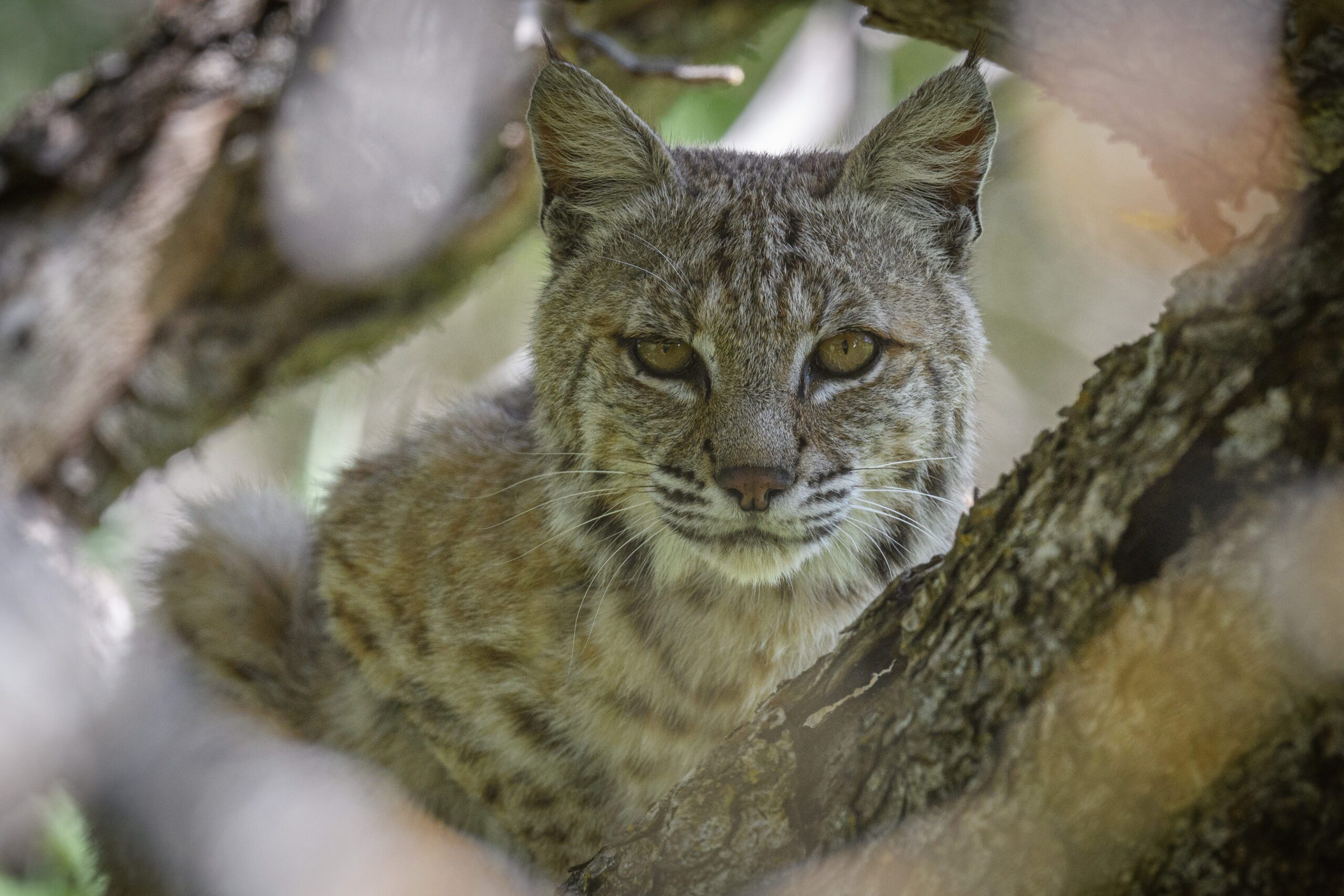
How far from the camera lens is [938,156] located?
3521mm

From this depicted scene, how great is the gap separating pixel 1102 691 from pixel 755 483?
1.18m

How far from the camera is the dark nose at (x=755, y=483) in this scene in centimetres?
296

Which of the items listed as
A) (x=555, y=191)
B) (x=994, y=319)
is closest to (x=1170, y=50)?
(x=555, y=191)

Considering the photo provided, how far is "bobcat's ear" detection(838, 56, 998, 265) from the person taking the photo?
132 inches

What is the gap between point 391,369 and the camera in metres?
9.88

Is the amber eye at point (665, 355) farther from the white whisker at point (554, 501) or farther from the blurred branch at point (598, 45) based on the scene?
the blurred branch at point (598, 45)

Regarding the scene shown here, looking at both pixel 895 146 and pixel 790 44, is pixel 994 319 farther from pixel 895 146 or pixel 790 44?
pixel 895 146

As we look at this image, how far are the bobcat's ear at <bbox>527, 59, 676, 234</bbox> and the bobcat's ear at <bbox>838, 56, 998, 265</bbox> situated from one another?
24.3 inches

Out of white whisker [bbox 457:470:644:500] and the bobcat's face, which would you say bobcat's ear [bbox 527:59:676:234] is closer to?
the bobcat's face

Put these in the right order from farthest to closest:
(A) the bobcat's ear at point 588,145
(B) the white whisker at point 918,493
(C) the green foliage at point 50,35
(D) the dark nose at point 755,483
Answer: (C) the green foliage at point 50,35 → (A) the bobcat's ear at point 588,145 → (B) the white whisker at point 918,493 → (D) the dark nose at point 755,483

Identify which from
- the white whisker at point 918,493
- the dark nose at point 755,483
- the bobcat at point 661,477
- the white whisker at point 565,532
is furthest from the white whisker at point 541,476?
the white whisker at point 918,493

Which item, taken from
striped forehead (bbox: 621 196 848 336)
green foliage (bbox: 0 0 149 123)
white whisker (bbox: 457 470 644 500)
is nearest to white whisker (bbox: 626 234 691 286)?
striped forehead (bbox: 621 196 848 336)

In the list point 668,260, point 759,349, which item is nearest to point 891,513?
point 759,349

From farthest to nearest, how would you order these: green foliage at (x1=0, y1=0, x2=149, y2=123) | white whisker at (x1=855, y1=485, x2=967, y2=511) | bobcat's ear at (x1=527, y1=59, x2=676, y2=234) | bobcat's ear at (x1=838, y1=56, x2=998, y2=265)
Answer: green foliage at (x1=0, y1=0, x2=149, y2=123), bobcat's ear at (x1=527, y1=59, x2=676, y2=234), bobcat's ear at (x1=838, y1=56, x2=998, y2=265), white whisker at (x1=855, y1=485, x2=967, y2=511)
